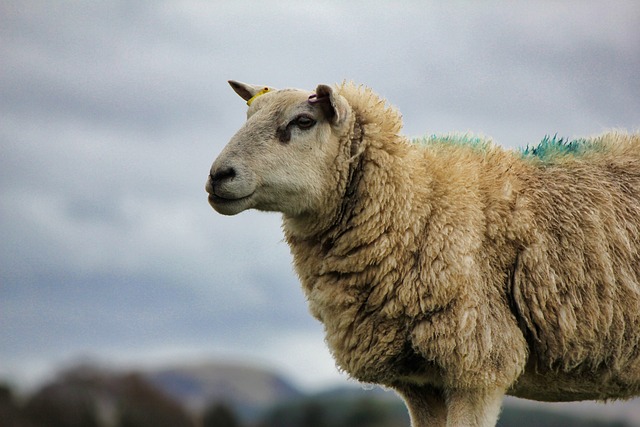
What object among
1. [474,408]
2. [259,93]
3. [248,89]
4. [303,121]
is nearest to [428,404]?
[474,408]

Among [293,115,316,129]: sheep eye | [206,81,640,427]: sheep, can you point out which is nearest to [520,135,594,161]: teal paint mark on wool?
[206,81,640,427]: sheep

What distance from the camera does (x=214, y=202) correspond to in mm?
7102

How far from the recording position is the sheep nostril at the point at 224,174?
700 centimetres

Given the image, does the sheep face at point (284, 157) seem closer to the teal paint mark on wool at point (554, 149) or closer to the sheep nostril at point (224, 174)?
the sheep nostril at point (224, 174)

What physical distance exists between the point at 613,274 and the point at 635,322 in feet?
1.52

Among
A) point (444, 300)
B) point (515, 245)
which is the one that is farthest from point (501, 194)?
point (444, 300)

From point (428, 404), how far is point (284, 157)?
259cm

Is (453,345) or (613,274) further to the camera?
(613,274)

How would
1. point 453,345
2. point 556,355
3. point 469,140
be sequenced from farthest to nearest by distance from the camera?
1. point 469,140
2. point 556,355
3. point 453,345

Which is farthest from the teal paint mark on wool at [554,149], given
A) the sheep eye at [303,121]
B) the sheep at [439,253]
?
the sheep eye at [303,121]

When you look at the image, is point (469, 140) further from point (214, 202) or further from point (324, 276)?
point (214, 202)

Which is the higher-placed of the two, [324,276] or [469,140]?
[469,140]

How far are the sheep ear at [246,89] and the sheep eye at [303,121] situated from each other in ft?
2.79

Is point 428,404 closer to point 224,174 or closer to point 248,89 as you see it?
point 224,174
